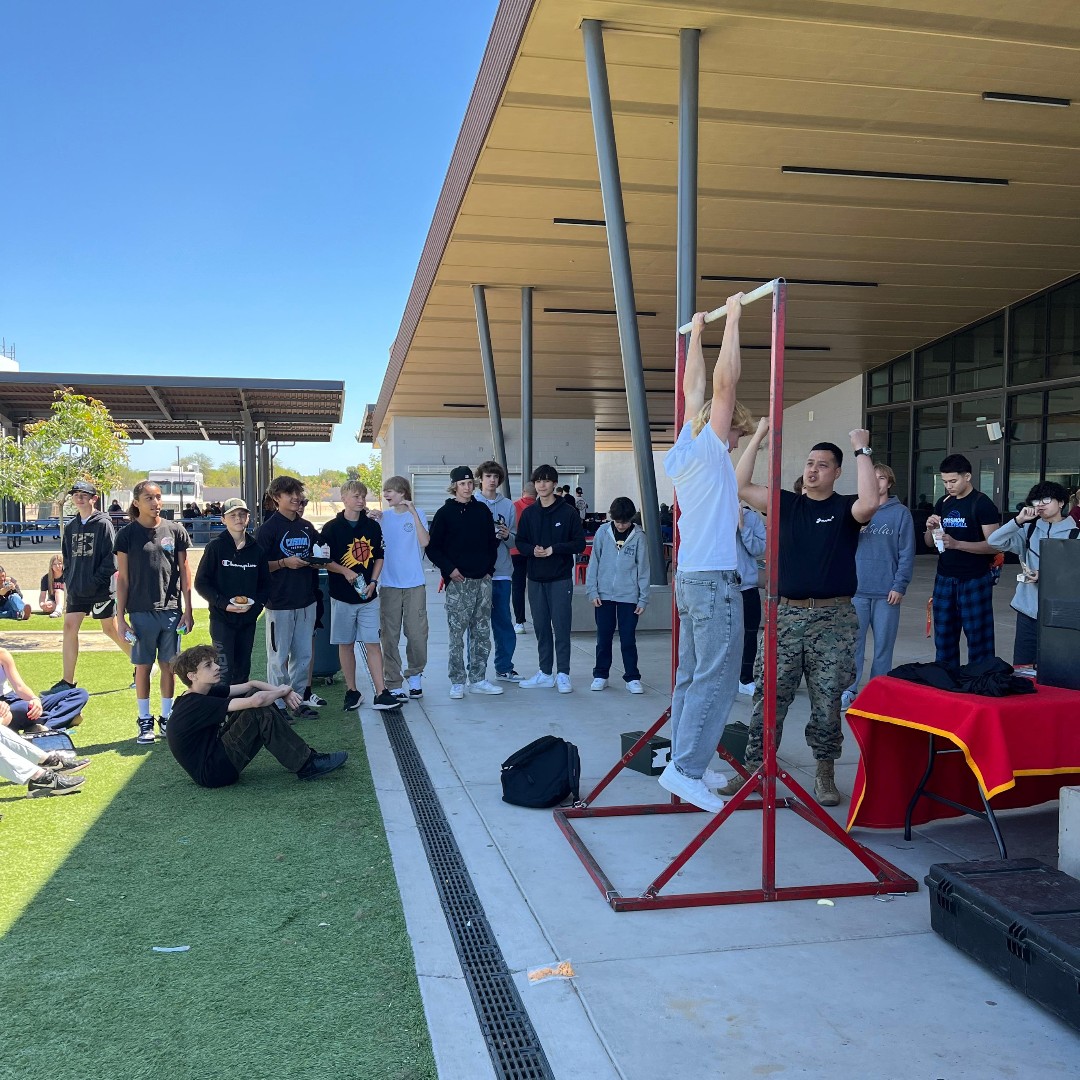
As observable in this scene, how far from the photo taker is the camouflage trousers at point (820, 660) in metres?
4.47

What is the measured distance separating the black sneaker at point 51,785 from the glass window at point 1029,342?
18447 millimetres

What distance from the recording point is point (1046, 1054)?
2.55 metres

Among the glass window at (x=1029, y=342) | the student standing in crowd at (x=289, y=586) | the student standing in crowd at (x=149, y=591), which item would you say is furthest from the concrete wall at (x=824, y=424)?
the student standing in crowd at (x=149, y=591)

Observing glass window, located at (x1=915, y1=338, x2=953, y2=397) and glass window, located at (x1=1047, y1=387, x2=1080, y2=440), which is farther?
glass window, located at (x1=915, y1=338, x2=953, y2=397)

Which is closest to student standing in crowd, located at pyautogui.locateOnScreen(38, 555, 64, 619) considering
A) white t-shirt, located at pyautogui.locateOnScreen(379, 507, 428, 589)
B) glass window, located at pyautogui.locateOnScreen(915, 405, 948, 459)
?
white t-shirt, located at pyautogui.locateOnScreen(379, 507, 428, 589)

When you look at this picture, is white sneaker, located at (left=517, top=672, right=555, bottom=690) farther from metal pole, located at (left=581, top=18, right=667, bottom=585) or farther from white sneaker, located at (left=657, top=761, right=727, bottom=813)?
white sneaker, located at (left=657, top=761, right=727, bottom=813)

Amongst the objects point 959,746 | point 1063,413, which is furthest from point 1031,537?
point 1063,413

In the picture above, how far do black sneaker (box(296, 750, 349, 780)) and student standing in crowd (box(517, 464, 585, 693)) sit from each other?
8.51ft

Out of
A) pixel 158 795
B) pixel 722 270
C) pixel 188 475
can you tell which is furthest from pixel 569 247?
pixel 188 475

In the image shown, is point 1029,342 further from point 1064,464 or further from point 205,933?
point 205,933

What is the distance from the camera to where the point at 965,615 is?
6586 mm

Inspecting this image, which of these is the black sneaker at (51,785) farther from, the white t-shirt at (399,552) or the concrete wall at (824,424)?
the concrete wall at (824,424)

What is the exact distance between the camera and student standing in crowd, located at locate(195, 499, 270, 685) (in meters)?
6.25

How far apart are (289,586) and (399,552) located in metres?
0.90
